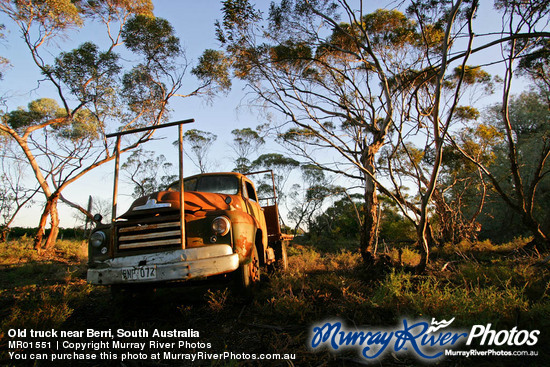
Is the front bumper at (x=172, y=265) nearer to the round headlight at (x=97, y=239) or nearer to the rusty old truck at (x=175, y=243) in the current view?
the rusty old truck at (x=175, y=243)

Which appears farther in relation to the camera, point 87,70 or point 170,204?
point 87,70

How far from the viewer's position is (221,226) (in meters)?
3.96

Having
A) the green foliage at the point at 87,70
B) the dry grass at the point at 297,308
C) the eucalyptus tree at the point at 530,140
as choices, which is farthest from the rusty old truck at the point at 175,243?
the green foliage at the point at 87,70

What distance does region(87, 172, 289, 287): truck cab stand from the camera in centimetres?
351

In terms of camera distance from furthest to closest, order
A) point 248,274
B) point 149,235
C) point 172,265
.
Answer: point 248,274 → point 149,235 → point 172,265

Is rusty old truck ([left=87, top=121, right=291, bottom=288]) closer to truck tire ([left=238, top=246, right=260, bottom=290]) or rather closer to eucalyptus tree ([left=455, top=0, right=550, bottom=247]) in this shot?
truck tire ([left=238, top=246, right=260, bottom=290])

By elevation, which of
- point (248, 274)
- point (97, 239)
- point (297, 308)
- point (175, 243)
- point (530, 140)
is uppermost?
point (530, 140)

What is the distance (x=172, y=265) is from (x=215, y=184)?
2433 mm

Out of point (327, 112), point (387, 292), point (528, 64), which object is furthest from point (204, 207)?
point (528, 64)

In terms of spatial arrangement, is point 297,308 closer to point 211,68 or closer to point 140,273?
point 140,273

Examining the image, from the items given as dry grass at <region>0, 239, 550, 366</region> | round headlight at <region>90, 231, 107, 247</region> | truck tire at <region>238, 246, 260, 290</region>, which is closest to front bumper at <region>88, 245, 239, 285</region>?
truck tire at <region>238, 246, 260, 290</region>

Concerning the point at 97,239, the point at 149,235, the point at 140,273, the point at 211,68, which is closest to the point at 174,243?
the point at 149,235

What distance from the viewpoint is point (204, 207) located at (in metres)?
4.32

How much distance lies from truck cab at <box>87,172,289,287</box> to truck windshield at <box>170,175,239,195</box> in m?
0.76
